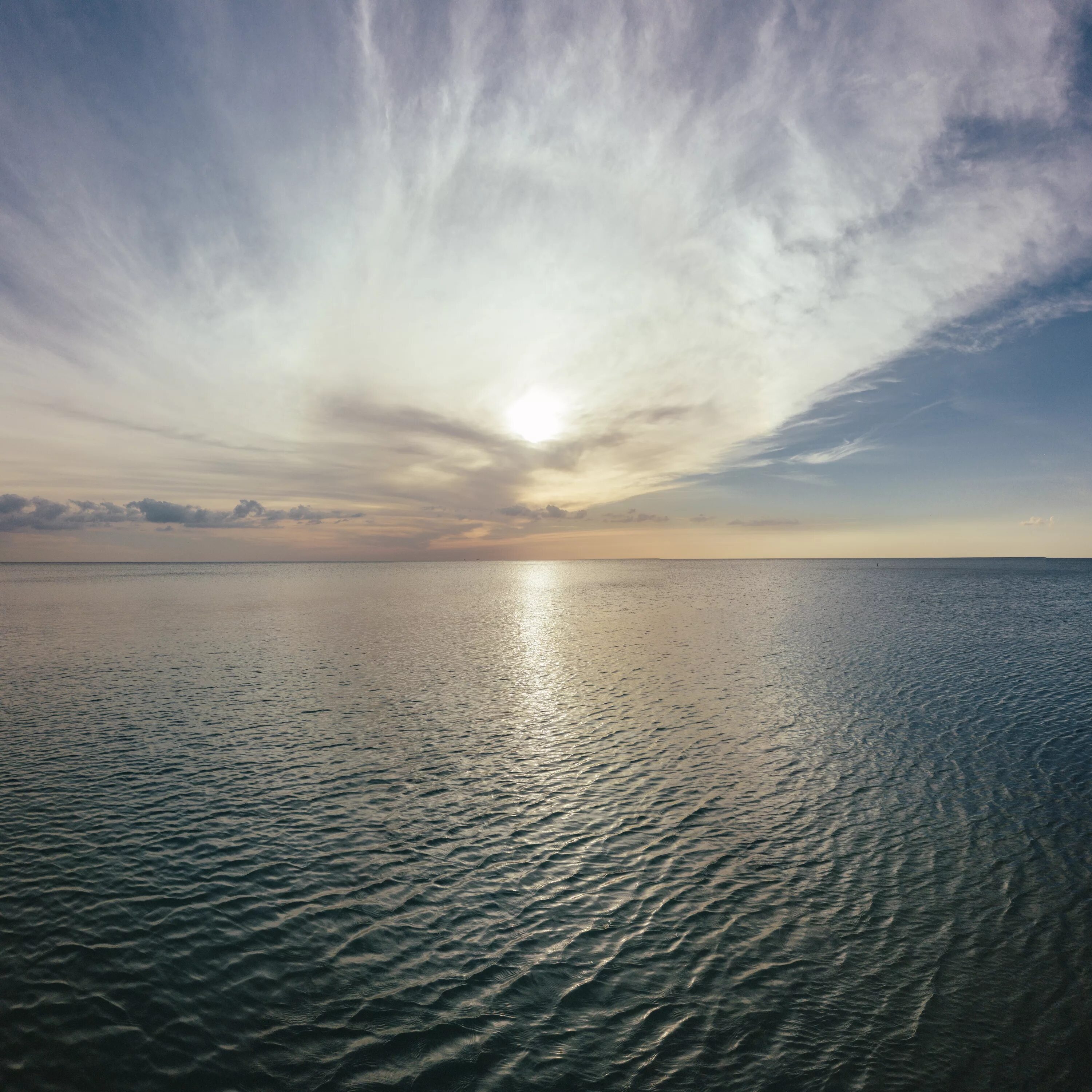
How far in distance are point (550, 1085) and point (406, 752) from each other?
80.1ft

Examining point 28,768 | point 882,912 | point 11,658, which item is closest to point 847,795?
point 882,912

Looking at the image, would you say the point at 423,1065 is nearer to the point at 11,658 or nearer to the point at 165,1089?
the point at 165,1089

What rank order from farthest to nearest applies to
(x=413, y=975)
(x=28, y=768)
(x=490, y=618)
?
(x=490, y=618)
(x=28, y=768)
(x=413, y=975)

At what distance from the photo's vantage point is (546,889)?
2119 centimetres

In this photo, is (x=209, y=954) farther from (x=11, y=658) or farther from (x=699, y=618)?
(x=699, y=618)

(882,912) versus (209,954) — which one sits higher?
(882,912)

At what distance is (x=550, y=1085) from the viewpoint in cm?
1324

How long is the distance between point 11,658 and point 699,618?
9782 cm

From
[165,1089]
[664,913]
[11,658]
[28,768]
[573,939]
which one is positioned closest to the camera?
[165,1089]

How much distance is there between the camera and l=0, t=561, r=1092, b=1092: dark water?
14172mm

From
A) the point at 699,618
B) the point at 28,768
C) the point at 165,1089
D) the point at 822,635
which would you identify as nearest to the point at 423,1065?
the point at 165,1089

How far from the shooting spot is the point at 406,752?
36125mm

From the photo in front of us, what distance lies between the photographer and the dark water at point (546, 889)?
14172mm

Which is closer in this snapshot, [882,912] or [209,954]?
[209,954]
